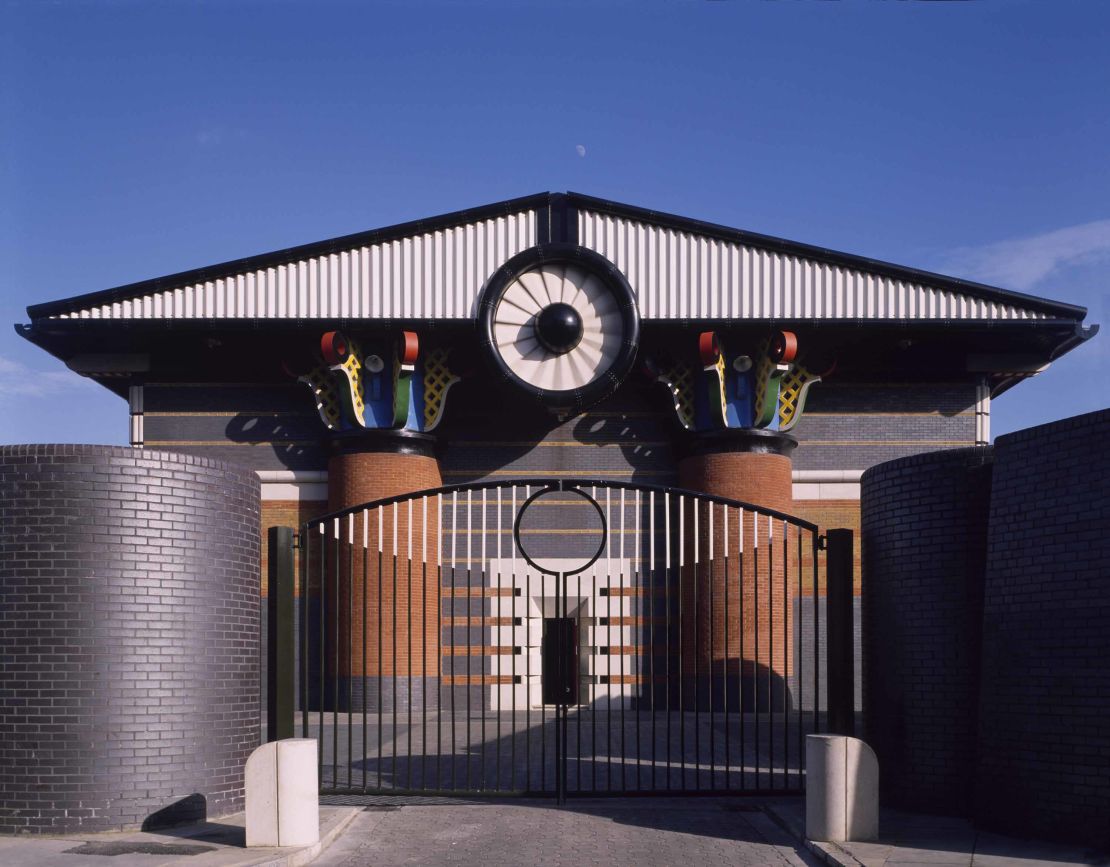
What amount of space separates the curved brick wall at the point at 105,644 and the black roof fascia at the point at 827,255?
13.5 metres

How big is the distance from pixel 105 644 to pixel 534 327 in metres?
12.6

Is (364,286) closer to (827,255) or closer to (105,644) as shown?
(827,255)

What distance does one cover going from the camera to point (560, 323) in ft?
70.3

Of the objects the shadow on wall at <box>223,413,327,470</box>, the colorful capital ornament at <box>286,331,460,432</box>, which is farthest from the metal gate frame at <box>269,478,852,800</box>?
the colorful capital ornament at <box>286,331,460,432</box>

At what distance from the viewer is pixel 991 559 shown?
10.5 m

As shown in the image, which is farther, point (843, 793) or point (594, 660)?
point (594, 660)

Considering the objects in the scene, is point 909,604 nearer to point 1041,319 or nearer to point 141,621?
point 141,621

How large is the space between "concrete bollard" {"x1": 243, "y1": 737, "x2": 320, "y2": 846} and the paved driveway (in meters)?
0.33

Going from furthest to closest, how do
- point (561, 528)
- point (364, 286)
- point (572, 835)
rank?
point (561, 528)
point (364, 286)
point (572, 835)

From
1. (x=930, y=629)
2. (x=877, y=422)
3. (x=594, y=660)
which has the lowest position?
(x=594, y=660)

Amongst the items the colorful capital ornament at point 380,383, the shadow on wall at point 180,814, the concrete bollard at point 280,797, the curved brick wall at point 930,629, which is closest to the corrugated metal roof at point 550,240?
the colorful capital ornament at point 380,383

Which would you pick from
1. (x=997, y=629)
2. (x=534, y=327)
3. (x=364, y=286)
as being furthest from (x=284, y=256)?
(x=997, y=629)

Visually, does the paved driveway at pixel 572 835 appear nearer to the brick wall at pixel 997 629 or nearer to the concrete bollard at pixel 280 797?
the concrete bollard at pixel 280 797

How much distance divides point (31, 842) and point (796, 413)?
637 inches
